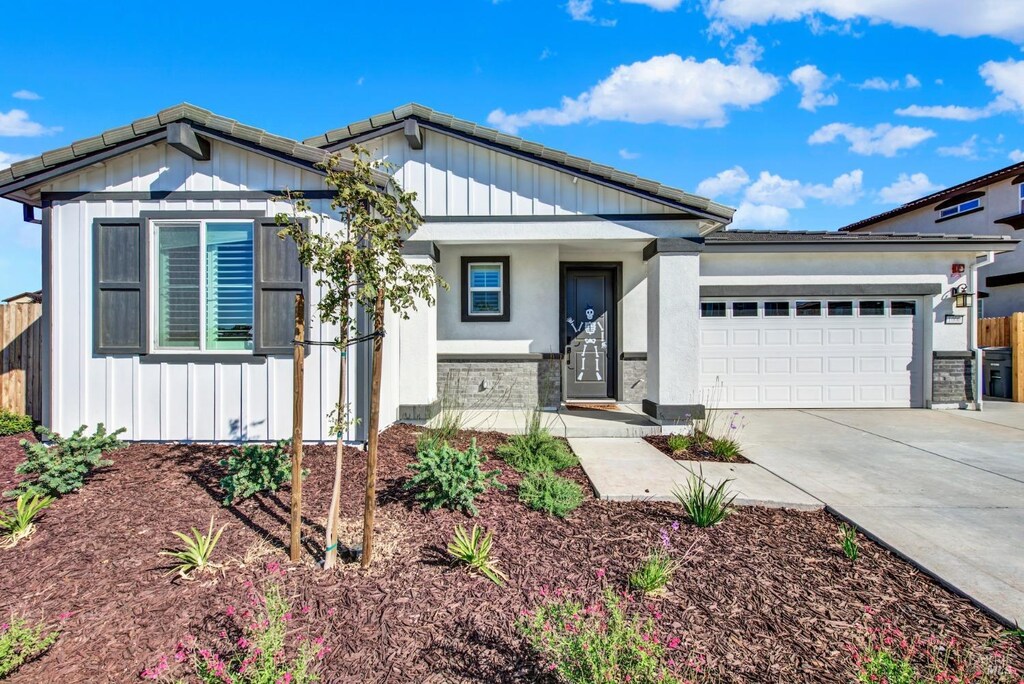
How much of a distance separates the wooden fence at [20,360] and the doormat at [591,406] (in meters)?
7.70

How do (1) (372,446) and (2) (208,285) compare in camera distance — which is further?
(2) (208,285)

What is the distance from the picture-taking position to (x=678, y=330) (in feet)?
21.7

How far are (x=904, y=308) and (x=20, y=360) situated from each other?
47.5 ft

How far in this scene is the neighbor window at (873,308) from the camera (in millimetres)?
9281

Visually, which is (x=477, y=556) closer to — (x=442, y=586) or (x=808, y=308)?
(x=442, y=586)

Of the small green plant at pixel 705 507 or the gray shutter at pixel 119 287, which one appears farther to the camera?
the gray shutter at pixel 119 287

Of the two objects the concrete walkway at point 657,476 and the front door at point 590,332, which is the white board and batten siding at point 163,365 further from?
the front door at point 590,332

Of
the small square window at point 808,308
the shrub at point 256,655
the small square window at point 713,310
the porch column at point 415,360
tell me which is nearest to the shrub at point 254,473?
the shrub at point 256,655

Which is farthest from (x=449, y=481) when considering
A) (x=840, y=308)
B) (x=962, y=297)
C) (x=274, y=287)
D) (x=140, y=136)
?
(x=962, y=297)

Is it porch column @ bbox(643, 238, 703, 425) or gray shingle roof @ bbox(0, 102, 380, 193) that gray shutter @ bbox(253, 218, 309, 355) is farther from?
porch column @ bbox(643, 238, 703, 425)

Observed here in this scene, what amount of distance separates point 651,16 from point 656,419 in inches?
285

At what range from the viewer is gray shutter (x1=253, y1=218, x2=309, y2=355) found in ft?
17.5

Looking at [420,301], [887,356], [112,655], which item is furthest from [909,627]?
[887,356]

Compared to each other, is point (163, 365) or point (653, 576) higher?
point (163, 365)
